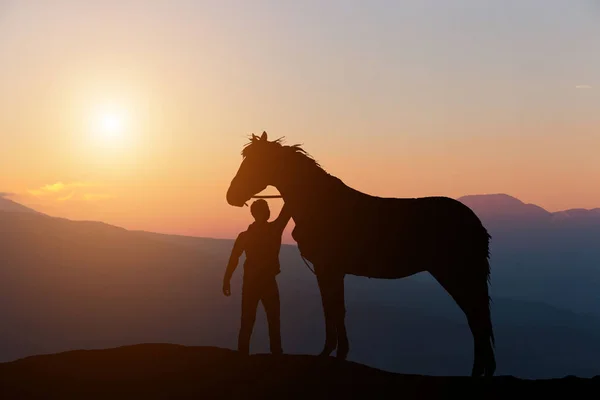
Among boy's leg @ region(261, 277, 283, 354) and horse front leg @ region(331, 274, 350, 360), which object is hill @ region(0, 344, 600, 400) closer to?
horse front leg @ region(331, 274, 350, 360)

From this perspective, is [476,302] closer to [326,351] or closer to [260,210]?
[326,351]

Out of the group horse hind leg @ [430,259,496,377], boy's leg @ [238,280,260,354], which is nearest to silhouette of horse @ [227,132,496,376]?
horse hind leg @ [430,259,496,377]

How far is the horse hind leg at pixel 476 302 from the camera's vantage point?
9836 mm

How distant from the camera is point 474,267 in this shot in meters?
10.0

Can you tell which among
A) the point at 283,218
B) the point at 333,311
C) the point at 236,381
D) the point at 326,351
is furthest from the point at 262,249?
the point at 236,381

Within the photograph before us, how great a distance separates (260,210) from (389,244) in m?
2.32

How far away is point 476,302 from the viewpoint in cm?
995

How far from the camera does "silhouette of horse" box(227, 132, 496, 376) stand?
986 centimetres

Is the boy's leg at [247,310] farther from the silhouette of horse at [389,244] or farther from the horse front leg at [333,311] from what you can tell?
the horse front leg at [333,311]

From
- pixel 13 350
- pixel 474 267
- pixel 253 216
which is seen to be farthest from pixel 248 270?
pixel 13 350

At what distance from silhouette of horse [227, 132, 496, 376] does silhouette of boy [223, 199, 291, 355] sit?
566mm

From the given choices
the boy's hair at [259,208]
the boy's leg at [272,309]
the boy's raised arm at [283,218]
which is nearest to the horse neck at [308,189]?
Answer: the boy's raised arm at [283,218]

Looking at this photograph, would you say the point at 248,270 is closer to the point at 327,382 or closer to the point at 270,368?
the point at 270,368

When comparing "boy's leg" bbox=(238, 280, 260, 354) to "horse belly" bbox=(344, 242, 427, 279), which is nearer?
"horse belly" bbox=(344, 242, 427, 279)
